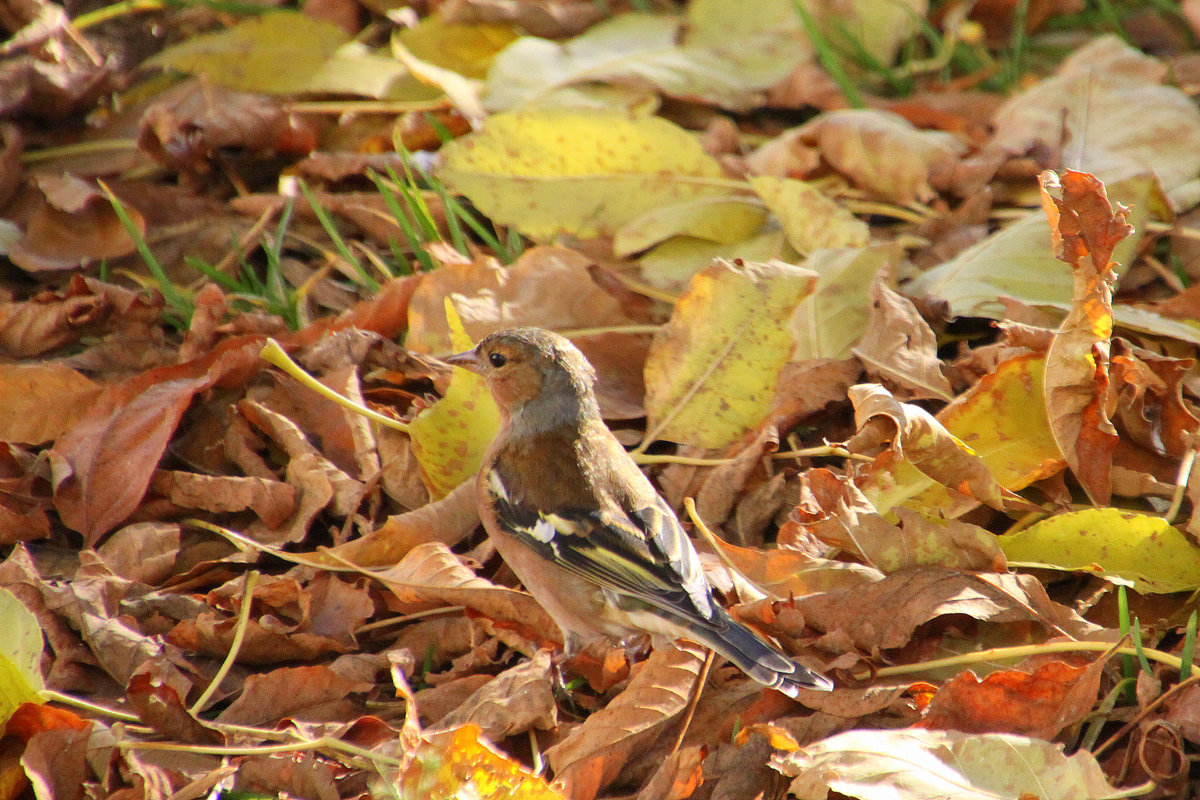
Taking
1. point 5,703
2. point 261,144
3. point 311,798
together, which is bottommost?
point 311,798

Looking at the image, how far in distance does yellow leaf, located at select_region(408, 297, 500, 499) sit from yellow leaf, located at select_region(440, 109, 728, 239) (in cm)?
79

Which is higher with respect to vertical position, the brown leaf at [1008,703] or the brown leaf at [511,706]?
the brown leaf at [1008,703]

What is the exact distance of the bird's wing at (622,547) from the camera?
9.49 feet

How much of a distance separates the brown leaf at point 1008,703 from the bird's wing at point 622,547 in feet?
1.97

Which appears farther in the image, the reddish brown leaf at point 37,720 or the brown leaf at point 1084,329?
the brown leaf at point 1084,329

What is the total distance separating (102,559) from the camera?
3.29m

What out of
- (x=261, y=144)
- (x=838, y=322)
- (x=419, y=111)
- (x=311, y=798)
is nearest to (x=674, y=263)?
(x=838, y=322)

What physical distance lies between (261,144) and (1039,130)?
3.18 metres

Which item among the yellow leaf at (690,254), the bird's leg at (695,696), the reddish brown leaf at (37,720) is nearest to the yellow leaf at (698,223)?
the yellow leaf at (690,254)

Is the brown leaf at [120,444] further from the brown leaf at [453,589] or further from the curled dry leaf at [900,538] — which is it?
the curled dry leaf at [900,538]

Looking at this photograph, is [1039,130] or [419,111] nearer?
[1039,130]

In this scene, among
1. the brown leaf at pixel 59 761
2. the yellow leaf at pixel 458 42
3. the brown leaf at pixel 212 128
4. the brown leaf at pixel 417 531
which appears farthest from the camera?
the yellow leaf at pixel 458 42

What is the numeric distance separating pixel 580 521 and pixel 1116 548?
1.39m

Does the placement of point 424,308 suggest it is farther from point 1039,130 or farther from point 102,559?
point 1039,130
